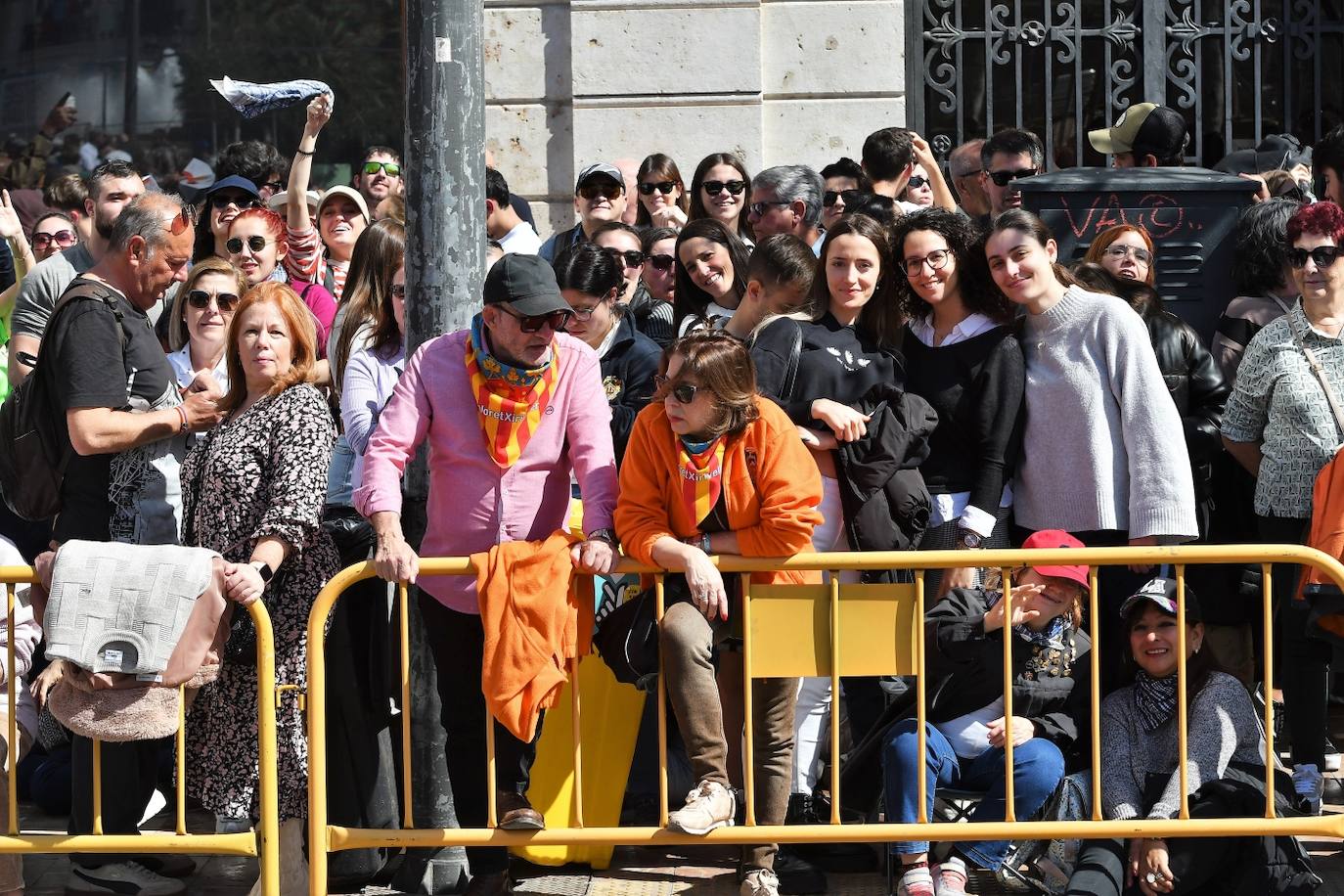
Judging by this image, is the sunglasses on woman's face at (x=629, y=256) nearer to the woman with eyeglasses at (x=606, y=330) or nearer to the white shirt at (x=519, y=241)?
the woman with eyeglasses at (x=606, y=330)

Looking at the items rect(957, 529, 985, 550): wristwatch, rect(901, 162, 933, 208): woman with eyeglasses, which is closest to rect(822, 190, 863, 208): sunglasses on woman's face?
rect(901, 162, 933, 208): woman with eyeglasses

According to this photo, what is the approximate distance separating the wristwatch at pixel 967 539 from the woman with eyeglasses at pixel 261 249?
2.75 metres

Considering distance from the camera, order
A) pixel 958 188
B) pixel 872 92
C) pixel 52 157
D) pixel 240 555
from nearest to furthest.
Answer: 1. pixel 240 555
2. pixel 958 188
3. pixel 872 92
4. pixel 52 157

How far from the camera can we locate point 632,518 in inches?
197

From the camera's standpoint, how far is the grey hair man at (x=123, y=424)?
17.6 feet

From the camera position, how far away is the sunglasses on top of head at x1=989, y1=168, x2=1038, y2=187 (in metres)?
7.94

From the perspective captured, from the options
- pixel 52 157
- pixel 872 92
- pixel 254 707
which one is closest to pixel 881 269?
pixel 254 707

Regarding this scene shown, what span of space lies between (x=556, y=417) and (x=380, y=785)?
1.35m

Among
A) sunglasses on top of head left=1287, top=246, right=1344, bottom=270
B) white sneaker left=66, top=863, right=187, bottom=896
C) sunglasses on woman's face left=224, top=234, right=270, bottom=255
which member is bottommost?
white sneaker left=66, top=863, right=187, bottom=896

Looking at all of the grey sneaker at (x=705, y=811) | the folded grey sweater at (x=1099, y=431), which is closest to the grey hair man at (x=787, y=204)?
the folded grey sweater at (x=1099, y=431)

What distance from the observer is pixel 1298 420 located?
6.00m

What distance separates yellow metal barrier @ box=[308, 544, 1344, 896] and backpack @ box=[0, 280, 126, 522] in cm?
132

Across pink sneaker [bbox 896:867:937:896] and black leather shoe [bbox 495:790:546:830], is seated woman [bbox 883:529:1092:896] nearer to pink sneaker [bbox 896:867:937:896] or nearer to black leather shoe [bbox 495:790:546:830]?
pink sneaker [bbox 896:867:937:896]

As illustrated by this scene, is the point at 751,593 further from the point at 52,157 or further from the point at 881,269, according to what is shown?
the point at 52,157
